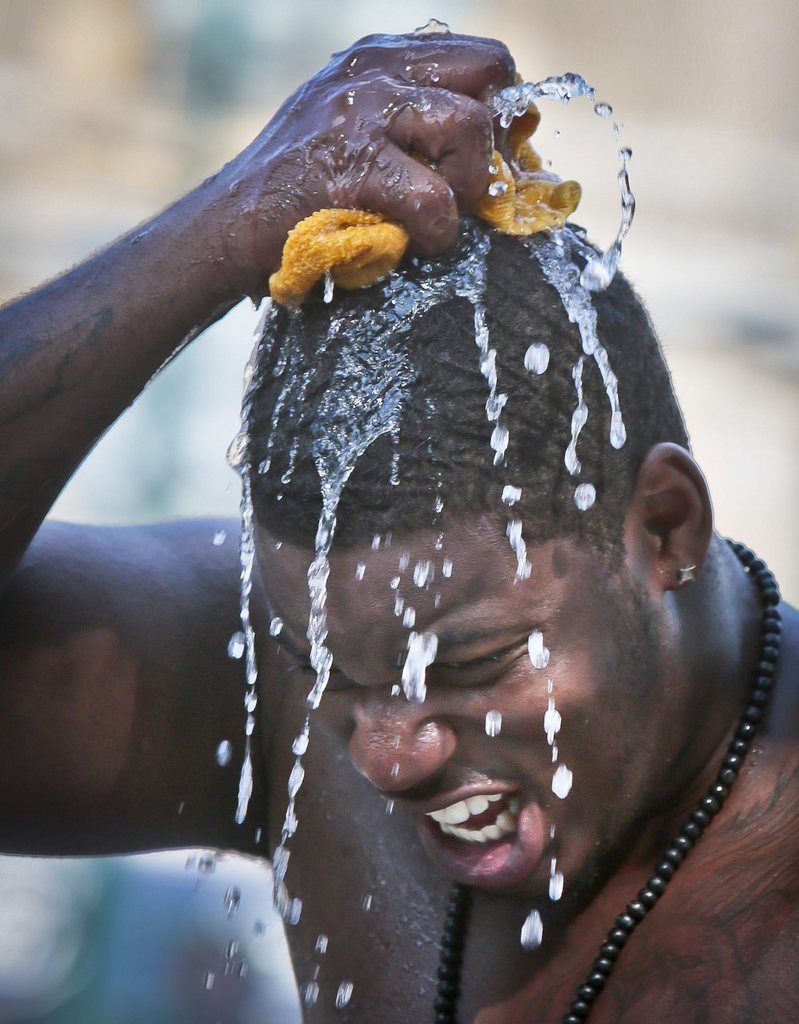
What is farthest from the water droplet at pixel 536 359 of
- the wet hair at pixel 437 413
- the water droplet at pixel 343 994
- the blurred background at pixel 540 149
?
the blurred background at pixel 540 149

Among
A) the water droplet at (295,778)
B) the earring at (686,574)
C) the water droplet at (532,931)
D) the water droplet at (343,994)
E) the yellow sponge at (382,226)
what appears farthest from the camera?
the water droplet at (295,778)

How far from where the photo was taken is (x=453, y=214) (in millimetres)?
1860

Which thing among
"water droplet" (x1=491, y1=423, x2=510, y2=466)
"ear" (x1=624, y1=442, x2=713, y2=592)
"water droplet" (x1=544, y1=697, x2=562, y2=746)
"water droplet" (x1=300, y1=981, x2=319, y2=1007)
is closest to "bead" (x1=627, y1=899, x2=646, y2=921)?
"water droplet" (x1=544, y1=697, x2=562, y2=746)

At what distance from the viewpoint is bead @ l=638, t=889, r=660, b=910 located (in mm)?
2129

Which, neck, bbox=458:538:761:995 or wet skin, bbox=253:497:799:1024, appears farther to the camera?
neck, bbox=458:538:761:995

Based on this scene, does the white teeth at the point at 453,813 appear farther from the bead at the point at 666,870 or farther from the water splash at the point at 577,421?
the water splash at the point at 577,421

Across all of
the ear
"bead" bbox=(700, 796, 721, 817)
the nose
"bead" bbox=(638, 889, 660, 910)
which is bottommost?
"bead" bbox=(638, 889, 660, 910)

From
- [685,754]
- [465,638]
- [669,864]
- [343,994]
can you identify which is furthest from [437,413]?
[343,994]

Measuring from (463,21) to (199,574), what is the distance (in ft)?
23.0

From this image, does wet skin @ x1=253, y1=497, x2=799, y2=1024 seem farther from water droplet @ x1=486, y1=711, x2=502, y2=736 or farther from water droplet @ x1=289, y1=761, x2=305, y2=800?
water droplet @ x1=289, y1=761, x2=305, y2=800

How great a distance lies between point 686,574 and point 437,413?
45cm

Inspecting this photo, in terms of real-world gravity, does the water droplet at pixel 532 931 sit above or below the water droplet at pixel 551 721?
below

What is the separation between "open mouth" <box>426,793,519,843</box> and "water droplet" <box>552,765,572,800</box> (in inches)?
2.4

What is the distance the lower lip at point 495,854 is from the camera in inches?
78.3
